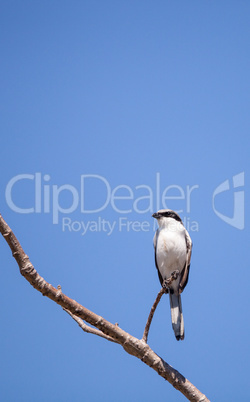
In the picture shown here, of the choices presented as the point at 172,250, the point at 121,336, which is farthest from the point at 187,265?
the point at 121,336

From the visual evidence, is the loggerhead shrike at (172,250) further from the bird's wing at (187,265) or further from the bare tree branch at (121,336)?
the bare tree branch at (121,336)

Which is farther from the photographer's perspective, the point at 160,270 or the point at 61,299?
the point at 160,270

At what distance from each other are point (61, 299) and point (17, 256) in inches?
21.6

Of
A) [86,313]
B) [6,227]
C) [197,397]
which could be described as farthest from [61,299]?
[197,397]

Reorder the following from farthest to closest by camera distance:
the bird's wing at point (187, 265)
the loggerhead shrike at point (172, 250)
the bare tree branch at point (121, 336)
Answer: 1. the loggerhead shrike at point (172, 250)
2. the bird's wing at point (187, 265)
3. the bare tree branch at point (121, 336)

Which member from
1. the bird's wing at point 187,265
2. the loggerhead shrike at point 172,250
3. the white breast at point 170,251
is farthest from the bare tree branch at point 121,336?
the white breast at point 170,251

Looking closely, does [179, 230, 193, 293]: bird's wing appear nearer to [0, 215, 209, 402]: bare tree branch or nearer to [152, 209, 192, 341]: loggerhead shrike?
[152, 209, 192, 341]: loggerhead shrike

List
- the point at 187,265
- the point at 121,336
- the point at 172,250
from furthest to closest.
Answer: the point at 187,265, the point at 172,250, the point at 121,336

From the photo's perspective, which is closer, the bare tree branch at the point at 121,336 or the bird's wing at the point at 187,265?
the bare tree branch at the point at 121,336

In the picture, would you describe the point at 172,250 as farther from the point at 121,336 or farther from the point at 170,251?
the point at 121,336

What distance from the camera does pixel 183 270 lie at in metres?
6.92

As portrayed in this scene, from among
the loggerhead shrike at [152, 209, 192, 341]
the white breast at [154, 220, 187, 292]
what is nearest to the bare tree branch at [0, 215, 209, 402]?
the loggerhead shrike at [152, 209, 192, 341]

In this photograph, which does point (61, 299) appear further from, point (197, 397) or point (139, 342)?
point (197, 397)

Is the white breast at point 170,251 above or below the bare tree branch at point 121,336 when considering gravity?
above
